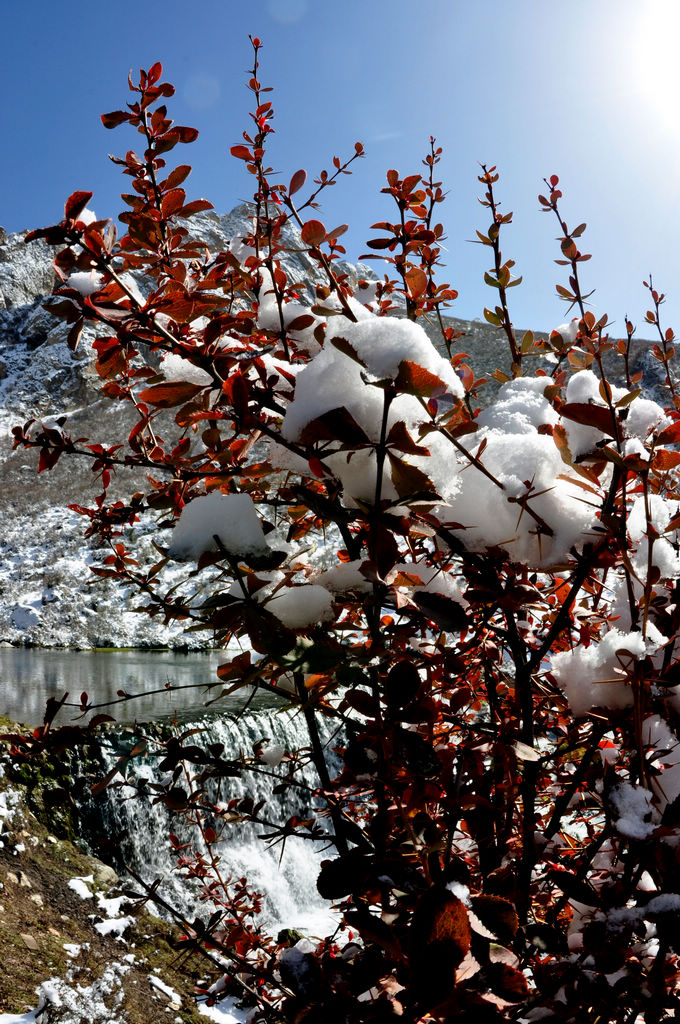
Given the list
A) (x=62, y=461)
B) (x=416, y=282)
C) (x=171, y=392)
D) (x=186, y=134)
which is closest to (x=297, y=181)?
(x=186, y=134)

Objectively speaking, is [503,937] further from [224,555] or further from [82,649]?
[82,649]

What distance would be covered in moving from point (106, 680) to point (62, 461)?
21.7 m

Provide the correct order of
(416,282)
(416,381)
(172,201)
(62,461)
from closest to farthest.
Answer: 1. (416,381)
2. (416,282)
3. (172,201)
4. (62,461)

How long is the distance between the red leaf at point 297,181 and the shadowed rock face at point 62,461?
0.09 meters

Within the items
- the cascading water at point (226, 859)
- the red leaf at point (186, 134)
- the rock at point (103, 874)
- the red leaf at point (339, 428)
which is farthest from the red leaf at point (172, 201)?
the cascading water at point (226, 859)

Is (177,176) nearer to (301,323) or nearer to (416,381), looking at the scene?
(301,323)

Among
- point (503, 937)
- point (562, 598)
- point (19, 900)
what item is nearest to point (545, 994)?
point (503, 937)

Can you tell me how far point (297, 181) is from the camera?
101 centimetres

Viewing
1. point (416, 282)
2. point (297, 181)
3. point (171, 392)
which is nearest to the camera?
point (171, 392)

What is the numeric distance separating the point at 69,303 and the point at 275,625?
38 centimetres

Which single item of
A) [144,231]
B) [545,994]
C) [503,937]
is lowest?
[545,994]

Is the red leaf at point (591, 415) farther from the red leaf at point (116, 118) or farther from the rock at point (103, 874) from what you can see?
the rock at point (103, 874)

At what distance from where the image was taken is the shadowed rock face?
1552cm

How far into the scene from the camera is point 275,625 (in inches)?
20.7
